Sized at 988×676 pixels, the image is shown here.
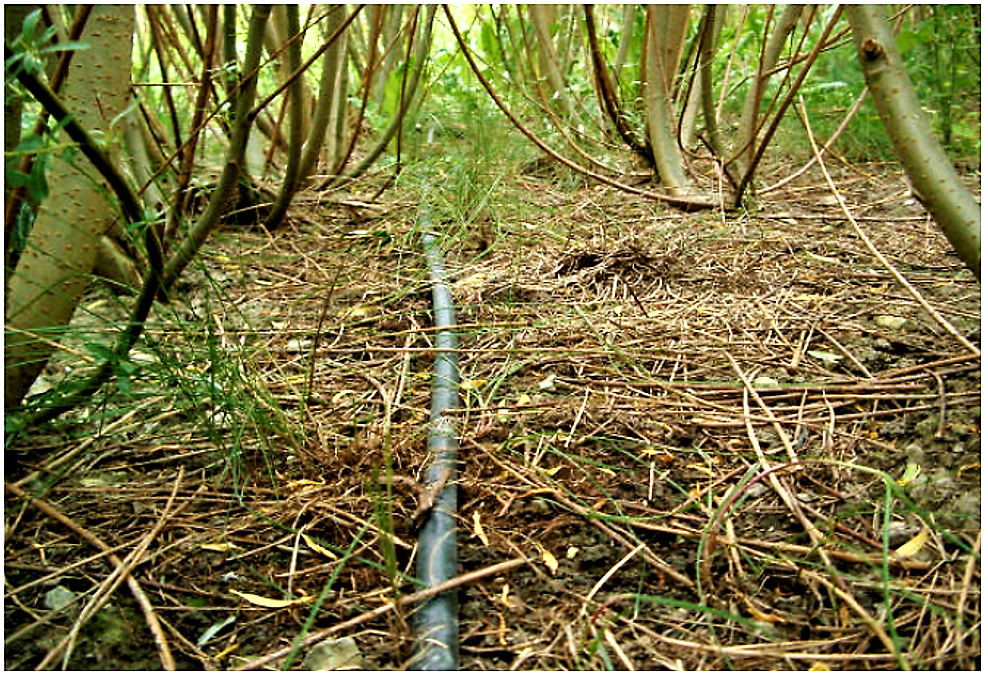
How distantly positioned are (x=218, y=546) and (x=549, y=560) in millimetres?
484

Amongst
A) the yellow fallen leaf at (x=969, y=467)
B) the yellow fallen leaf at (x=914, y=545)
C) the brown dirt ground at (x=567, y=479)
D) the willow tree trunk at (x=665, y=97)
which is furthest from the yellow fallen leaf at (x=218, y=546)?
the willow tree trunk at (x=665, y=97)

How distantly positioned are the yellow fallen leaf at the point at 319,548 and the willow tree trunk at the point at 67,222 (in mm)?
531

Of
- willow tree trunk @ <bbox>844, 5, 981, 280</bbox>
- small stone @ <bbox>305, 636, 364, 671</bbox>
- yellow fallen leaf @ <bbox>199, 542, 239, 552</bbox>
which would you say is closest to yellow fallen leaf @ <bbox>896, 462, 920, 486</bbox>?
willow tree trunk @ <bbox>844, 5, 981, 280</bbox>

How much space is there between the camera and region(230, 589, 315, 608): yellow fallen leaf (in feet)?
3.61

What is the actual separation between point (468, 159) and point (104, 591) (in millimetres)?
1670

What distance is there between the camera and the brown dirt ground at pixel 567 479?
104 centimetres

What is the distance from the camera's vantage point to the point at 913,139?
3.67ft

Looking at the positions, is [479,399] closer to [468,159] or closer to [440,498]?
[440,498]

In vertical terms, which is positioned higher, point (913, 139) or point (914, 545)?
point (913, 139)

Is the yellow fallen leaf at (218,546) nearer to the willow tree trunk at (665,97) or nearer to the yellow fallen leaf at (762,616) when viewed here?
the yellow fallen leaf at (762,616)

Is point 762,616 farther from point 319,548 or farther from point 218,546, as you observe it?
point 218,546

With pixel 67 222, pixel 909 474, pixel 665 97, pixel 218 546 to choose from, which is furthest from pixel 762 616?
pixel 665 97

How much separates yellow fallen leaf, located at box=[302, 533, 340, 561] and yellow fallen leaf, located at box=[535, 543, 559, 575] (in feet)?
0.97

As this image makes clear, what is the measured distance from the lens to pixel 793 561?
110 centimetres
